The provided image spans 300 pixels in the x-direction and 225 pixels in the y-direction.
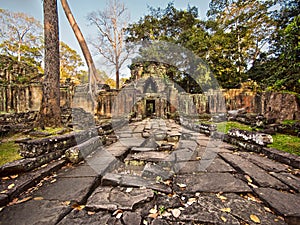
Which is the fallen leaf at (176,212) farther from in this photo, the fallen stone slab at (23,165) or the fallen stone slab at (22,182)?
the fallen stone slab at (23,165)

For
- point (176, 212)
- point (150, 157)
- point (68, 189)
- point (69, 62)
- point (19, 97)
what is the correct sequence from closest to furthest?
point (176, 212)
point (68, 189)
point (150, 157)
point (19, 97)
point (69, 62)

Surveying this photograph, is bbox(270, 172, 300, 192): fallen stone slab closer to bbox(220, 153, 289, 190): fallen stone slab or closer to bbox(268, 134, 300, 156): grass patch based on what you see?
bbox(220, 153, 289, 190): fallen stone slab

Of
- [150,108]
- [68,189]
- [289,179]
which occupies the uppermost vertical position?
[150,108]

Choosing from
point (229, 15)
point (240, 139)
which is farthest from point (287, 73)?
point (229, 15)

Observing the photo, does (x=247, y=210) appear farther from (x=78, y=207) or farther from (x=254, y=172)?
(x=78, y=207)

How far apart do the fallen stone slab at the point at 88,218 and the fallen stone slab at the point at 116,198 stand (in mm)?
64

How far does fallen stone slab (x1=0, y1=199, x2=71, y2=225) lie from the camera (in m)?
1.32

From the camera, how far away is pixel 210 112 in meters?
9.20

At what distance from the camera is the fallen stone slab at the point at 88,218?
131 centimetres

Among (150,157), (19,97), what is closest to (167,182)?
(150,157)

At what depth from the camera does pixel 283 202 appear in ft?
4.91

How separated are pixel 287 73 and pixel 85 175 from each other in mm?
5081

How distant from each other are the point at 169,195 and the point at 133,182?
476 mm

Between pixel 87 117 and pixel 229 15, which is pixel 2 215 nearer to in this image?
pixel 87 117
